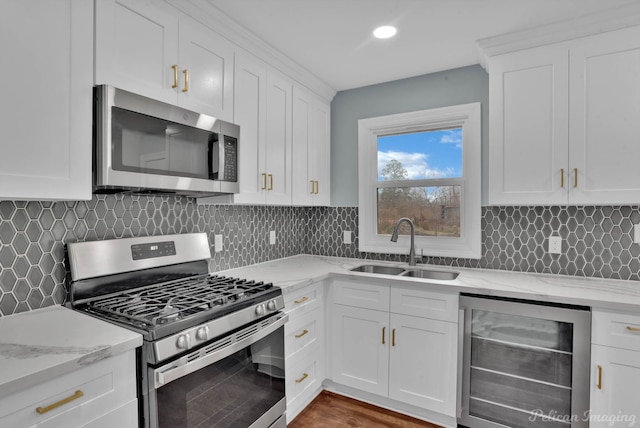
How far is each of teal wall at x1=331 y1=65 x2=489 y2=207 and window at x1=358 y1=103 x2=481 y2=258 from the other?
0.07m

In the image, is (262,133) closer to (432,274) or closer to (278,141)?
(278,141)

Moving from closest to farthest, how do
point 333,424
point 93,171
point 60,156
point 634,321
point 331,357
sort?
point 60,156 → point 93,171 → point 634,321 → point 333,424 → point 331,357

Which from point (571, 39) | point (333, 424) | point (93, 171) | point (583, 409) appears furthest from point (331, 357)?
point (571, 39)

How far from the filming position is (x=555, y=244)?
2.36 meters

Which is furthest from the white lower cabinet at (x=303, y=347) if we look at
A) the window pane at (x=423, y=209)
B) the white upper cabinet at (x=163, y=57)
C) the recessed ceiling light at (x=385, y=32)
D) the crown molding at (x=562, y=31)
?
the crown molding at (x=562, y=31)

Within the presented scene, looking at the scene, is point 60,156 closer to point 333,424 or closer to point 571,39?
point 333,424

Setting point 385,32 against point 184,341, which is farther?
point 385,32

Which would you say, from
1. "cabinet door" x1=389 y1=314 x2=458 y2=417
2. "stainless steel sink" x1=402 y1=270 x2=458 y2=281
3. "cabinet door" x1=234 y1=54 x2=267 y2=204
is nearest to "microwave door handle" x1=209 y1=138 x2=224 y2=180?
"cabinet door" x1=234 y1=54 x2=267 y2=204

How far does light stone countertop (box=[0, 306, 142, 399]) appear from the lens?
949 millimetres

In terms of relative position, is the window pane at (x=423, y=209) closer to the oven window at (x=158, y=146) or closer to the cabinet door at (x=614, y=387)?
the cabinet door at (x=614, y=387)

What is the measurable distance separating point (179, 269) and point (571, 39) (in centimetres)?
269

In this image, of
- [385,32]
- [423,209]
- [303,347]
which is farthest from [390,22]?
[303,347]

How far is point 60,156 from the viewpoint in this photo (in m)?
1.26

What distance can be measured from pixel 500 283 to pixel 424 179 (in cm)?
106
